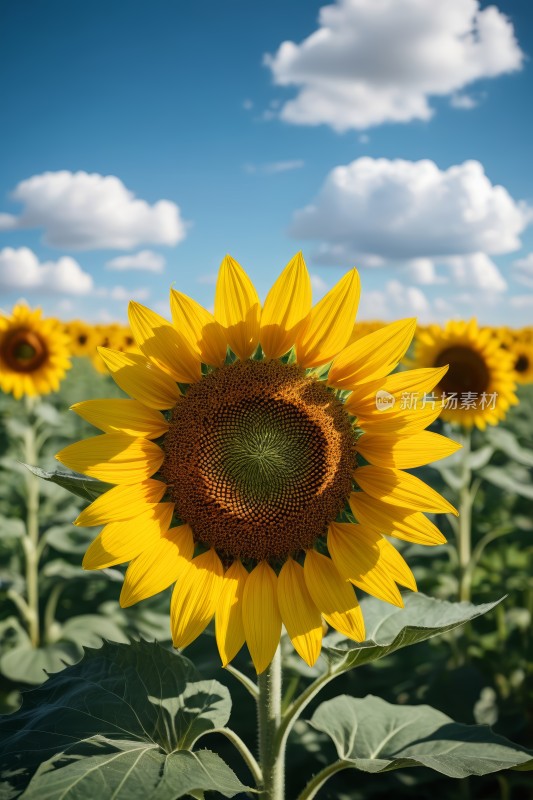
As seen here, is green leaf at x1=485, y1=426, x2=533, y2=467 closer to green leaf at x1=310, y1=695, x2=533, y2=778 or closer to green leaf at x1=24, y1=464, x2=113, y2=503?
green leaf at x1=310, y1=695, x2=533, y2=778

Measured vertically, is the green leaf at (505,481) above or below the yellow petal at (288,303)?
below

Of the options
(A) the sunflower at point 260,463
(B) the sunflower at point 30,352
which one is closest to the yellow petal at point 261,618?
(A) the sunflower at point 260,463

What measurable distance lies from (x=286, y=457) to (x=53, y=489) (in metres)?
3.47

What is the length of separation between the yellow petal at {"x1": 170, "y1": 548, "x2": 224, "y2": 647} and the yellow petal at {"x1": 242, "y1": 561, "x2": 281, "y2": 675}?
3.1 inches

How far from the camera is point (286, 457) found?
5.60 feet

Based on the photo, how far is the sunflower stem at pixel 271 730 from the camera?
67.2 inches

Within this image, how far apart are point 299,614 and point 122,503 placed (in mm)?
477

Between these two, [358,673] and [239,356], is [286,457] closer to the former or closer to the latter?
[239,356]

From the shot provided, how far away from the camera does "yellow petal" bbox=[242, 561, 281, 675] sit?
5.24 feet

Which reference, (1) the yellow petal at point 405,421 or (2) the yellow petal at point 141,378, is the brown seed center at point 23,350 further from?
(1) the yellow petal at point 405,421

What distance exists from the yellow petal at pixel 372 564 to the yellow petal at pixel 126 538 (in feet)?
1.33

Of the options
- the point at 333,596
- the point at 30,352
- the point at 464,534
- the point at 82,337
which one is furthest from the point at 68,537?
the point at 82,337

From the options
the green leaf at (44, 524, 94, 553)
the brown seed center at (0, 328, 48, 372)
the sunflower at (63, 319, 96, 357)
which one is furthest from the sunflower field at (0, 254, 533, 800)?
the sunflower at (63, 319, 96, 357)

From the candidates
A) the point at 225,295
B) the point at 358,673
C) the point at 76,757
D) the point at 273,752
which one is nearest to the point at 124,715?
the point at 76,757
